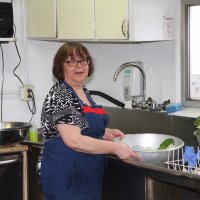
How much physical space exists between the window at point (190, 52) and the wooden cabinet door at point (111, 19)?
506 mm

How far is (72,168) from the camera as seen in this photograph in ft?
6.51

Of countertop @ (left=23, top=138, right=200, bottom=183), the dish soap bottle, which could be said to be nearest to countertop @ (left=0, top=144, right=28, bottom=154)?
the dish soap bottle

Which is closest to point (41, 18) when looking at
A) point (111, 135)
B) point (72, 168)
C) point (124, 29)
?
point (124, 29)

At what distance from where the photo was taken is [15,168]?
2.61 m

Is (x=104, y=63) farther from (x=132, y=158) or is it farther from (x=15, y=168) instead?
(x=132, y=158)

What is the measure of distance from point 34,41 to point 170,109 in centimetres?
108

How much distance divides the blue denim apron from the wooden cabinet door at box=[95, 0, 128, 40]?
23.1 inches

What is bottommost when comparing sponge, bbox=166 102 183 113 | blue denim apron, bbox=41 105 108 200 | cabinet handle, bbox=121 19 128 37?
blue denim apron, bbox=41 105 108 200

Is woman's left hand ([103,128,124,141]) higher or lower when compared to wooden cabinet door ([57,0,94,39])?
lower

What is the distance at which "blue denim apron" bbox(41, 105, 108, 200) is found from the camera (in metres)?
Answer: 1.98

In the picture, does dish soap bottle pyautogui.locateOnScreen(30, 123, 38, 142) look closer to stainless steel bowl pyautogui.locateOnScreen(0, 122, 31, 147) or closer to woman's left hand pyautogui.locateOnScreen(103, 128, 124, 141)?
stainless steel bowl pyautogui.locateOnScreen(0, 122, 31, 147)

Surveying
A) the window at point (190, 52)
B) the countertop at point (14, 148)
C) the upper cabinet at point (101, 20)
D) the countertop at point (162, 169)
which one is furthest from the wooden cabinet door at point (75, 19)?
the countertop at point (162, 169)

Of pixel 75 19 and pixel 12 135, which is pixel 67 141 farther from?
pixel 75 19

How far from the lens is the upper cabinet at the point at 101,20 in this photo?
243cm
